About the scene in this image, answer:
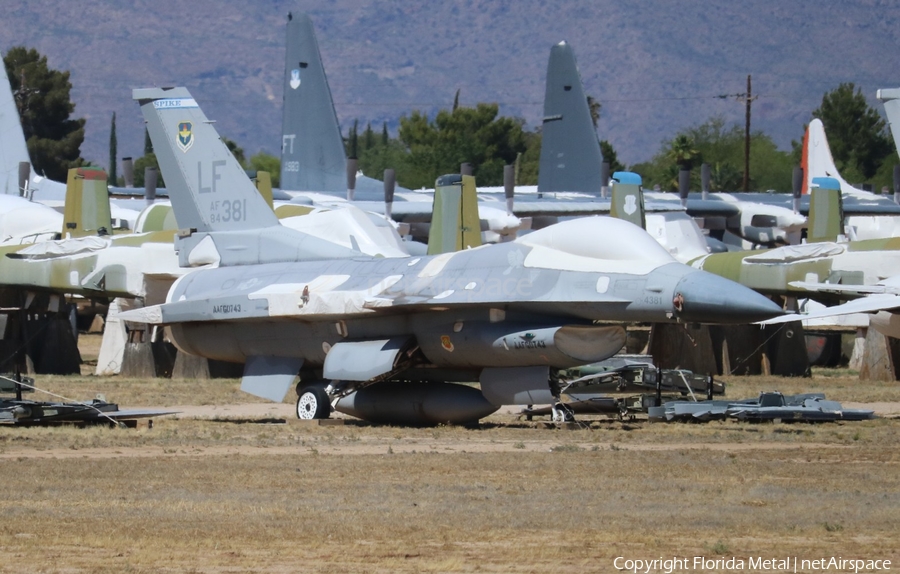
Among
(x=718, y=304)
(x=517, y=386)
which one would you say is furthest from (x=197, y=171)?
(x=718, y=304)

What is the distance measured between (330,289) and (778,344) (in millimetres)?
14505

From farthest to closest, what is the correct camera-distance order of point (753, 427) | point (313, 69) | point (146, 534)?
point (313, 69) → point (753, 427) → point (146, 534)

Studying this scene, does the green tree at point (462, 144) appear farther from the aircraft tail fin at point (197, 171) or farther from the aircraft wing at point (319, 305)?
the aircraft wing at point (319, 305)

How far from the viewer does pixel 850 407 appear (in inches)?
856

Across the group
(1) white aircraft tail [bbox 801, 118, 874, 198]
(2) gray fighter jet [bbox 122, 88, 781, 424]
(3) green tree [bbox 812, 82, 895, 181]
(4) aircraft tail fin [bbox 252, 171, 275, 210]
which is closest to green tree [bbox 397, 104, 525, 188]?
(3) green tree [bbox 812, 82, 895, 181]

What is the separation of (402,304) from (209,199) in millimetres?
5124

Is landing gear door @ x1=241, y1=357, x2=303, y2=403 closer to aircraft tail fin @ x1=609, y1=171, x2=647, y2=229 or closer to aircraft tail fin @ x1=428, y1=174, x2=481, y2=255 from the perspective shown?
aircraft tail fin @ x1=428, y1=174, x2=481, y2=255

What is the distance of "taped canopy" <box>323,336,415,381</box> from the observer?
18078mm

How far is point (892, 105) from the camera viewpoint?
20.5 meters

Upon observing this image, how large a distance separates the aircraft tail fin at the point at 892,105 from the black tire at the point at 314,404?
8.80 m

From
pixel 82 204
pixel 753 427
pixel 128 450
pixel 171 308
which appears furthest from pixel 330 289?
pixel 82 204

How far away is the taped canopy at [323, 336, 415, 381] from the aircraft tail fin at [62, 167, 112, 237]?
14068 mm

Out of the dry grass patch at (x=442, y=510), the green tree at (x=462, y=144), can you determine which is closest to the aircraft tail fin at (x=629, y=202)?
the dry grass patch at (x=442, y=510)

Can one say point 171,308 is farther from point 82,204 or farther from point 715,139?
point 715,139
